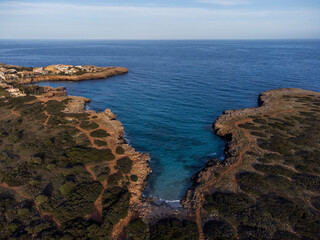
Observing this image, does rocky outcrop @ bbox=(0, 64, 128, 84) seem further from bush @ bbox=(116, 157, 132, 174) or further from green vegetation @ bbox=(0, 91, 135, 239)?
bush @ bbox=(116, 157, 132, 174)

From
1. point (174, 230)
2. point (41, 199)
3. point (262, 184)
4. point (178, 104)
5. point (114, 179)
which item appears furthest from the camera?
point (178, 104)

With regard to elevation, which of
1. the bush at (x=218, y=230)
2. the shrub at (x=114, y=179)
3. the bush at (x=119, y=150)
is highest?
the bush at (x=119, y=150)

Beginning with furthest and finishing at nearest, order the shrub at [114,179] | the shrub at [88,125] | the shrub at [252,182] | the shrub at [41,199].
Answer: the shrub at [88,125] → the shrub at [114,179] → the shrub at [252,182] → the shrub at [41,199]

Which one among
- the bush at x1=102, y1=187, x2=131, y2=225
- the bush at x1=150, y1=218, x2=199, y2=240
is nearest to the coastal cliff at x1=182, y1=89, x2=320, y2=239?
the bush at x1=150, y1=218, x2=199, y2=240

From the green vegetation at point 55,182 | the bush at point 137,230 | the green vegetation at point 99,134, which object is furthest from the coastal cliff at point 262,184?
the green vegetation at point 99,134

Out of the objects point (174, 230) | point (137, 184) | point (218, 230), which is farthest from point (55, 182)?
point (218, 230)

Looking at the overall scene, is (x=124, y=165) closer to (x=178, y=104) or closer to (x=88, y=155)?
(x=88, y=155)

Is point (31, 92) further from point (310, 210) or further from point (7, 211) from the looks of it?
point (310, 210)

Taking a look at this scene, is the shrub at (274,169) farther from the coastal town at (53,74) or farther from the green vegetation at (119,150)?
the coastal town at (53,74)
